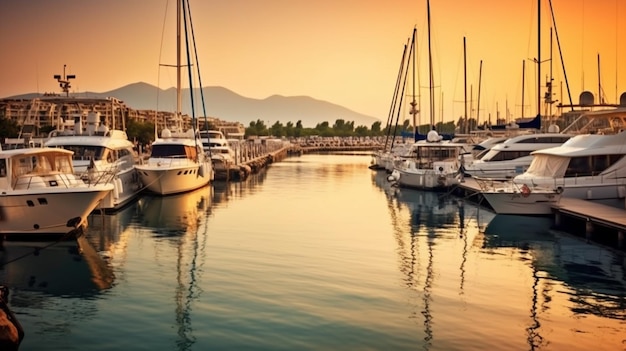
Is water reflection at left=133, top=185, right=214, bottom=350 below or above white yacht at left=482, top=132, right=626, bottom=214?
below

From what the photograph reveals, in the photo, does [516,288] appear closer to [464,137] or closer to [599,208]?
[599,208]

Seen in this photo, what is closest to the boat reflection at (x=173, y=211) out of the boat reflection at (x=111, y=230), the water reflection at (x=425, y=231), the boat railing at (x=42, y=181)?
the boat reflection at (x=111, y=230)

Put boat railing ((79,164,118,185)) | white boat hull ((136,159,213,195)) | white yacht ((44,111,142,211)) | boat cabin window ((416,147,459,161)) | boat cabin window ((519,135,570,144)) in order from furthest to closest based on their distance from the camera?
1. boat cabin window ((519,135,570,144))
2. boat cabin window ((416,147,459,161))
3. white boat hull ((136,159,213,195))
4. white yacht ((44,111,142,211))
5. boat railing ((79,164,118,185))

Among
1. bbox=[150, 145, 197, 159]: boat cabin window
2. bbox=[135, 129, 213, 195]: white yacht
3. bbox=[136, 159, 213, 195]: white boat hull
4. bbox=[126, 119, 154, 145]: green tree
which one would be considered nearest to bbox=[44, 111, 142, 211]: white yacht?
bbox=[136, 159, 213, 195]: white boat hull

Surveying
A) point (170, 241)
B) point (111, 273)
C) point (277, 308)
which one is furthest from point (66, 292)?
point (170, 241)

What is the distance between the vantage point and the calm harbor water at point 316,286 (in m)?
12.9

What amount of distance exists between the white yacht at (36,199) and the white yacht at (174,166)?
45.0 feet

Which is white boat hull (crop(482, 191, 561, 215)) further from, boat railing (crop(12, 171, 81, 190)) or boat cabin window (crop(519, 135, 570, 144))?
boat railing (crop(12, 171, 81, 190))

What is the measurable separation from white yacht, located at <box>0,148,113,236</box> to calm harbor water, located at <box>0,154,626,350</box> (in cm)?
73

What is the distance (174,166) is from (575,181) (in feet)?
71.0

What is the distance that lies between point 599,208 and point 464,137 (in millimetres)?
39476

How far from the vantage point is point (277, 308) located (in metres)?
14.7

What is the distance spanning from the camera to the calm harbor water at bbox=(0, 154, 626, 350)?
42.4ft

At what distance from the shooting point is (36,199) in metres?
22.0
